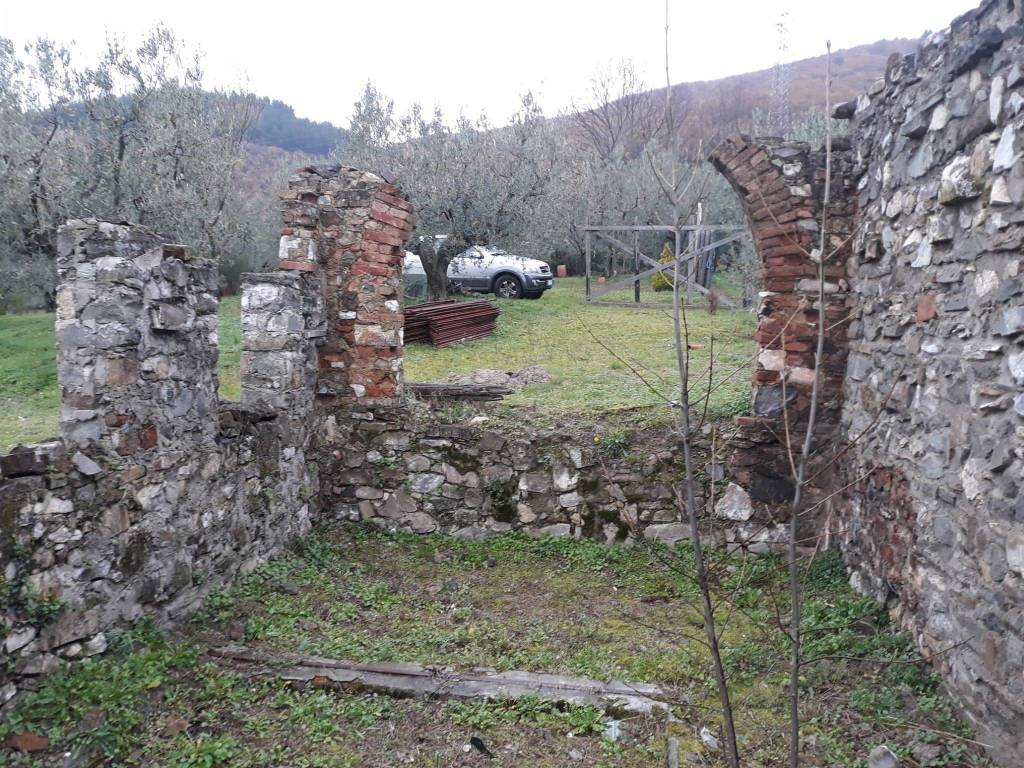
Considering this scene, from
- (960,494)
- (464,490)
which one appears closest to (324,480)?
(464,490)

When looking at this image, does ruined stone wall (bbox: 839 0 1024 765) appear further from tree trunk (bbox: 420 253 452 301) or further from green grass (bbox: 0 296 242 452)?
tree trunk (bbox: 420 253 452 301)

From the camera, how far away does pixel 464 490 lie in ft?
19.5

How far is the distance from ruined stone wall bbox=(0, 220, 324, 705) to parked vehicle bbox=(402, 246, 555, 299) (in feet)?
41.2

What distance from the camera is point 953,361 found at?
360 centimetres

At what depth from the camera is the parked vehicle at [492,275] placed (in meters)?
17.4

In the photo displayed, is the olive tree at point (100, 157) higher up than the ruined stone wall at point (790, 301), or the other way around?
the olive tree at point (100, 157)

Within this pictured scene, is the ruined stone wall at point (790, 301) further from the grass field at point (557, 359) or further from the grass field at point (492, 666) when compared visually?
the grass field at point (492, 666)

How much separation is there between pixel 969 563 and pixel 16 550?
4213mm

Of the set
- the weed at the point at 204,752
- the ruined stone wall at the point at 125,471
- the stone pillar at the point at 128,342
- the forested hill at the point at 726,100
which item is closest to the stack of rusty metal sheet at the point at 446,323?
the ruined stone wall at the point at 125,471

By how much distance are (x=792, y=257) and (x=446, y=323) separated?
24.5 ft

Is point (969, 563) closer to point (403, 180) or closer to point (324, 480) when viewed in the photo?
point (324, 480)

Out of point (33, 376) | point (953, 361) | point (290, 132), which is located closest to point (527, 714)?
point (953, 361)

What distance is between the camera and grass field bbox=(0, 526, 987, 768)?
3.22 meters

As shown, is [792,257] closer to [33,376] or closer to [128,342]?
[128,342]
